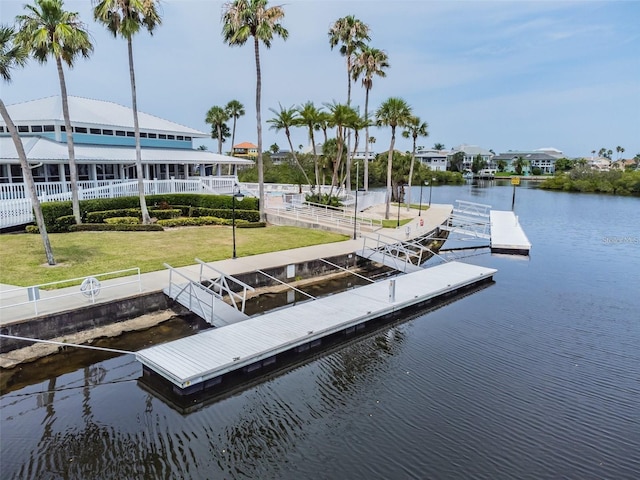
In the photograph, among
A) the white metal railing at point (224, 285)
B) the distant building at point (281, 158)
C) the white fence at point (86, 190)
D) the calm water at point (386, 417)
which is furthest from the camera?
the distant building at point (281, 158)

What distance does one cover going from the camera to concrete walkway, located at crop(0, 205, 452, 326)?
11578 millimetres

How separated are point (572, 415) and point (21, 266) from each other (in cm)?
1780

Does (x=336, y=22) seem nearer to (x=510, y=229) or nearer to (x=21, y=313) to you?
(x=510, y=229)

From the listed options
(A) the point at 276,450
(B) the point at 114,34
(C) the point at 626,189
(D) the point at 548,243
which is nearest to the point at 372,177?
(C) the point at 626,189

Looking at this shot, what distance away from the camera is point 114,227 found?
74.8ft

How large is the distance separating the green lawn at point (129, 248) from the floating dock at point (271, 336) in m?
6.03

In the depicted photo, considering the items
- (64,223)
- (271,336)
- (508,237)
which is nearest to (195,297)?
(271,336)

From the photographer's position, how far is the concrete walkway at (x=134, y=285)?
11.6 m

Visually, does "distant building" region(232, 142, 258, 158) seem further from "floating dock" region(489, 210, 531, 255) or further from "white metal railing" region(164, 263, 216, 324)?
"white metal railing" region(164, 263, 216, 324)

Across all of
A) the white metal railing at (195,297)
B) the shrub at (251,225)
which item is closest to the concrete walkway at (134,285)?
the white metal railing at (195,297)

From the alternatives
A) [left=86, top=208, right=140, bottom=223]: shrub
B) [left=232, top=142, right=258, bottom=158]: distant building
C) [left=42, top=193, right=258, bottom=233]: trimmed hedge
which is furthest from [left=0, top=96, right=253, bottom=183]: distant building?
[left=232, top=142, right=258, bottom=158]: distant building

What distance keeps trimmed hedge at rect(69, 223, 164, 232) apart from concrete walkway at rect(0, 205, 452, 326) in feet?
24.6

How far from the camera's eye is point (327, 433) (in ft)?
27.3

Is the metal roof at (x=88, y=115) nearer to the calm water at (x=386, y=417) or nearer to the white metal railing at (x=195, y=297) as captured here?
the white metal railing at (x=195, y=297)
